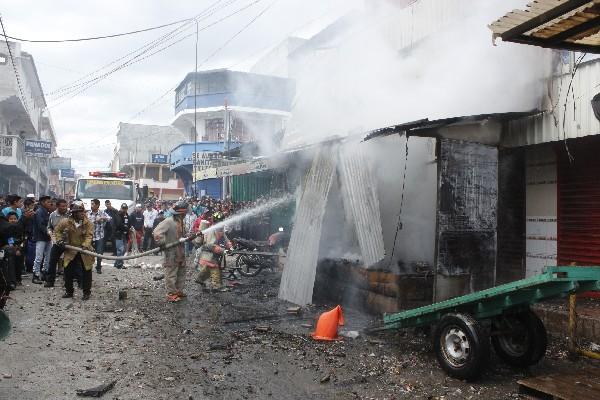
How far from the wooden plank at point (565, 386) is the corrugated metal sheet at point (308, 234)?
14.1ft

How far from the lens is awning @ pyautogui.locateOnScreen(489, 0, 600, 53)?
369 cm

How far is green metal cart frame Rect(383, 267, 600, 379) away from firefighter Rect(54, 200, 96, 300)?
5.66 meters

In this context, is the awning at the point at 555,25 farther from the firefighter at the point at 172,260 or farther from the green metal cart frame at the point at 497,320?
the firefighter at the point at 172,260

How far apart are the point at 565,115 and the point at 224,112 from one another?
32003mm

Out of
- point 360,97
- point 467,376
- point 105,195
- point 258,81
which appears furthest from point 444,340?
point 258,81

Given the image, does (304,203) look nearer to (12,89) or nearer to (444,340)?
→ (444,340)

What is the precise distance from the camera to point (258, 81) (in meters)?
27.3

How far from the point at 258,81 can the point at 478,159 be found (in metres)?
21.7

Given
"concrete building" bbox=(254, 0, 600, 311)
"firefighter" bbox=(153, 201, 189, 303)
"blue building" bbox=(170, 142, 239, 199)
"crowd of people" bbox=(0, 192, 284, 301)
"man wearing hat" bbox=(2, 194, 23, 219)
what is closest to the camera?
"concrete building" bbox=(254, 0, 600, 311)

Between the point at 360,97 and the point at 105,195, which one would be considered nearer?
the point at 360,97

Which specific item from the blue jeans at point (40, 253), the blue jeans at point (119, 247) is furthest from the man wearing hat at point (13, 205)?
the blue jeans at point (119, 247)

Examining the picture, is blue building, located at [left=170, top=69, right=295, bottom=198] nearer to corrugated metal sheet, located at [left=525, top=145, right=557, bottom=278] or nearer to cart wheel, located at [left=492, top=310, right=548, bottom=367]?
corrugated metal sheet, located at [left=525, top=145, right=557, bottom=278]

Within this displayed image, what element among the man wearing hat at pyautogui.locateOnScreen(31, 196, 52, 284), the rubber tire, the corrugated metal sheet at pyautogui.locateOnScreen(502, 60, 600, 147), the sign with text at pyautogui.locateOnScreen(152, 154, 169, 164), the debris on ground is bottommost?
the debris on ground

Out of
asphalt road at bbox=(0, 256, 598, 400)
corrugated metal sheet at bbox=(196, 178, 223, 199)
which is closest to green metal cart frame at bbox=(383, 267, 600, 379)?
asphalt road at bbox=(0, 256, 598, 400)
